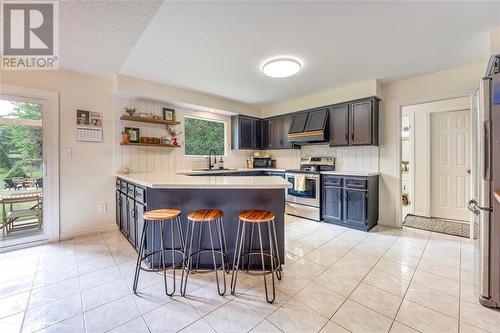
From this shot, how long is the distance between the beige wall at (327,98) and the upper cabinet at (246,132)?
0.42 meters

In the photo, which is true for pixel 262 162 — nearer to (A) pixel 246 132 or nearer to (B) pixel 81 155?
(A) pixel 246 132

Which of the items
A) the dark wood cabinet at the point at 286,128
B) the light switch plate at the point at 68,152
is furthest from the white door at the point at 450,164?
the light switch plate at the point at 68,152

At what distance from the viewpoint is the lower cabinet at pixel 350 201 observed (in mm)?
3494

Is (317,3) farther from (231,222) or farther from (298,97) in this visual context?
(298,97)

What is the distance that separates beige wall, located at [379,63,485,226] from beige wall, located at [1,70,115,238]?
4.60 metres

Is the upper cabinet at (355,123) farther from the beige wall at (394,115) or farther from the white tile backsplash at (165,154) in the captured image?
the white tile backsplash at (165,154)

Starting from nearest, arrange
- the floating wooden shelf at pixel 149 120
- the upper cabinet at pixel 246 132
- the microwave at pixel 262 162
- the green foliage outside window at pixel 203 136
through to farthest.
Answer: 1. the floating wooden shelf at pixel 149 120
2. the green foliage outside window at pixel 203 136
3. the upper cabinet at pixel 246 132
4. the microwave at pixel 262 162

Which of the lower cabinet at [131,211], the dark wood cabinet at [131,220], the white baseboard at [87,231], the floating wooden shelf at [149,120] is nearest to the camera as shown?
the lower cabinet at [131,211]

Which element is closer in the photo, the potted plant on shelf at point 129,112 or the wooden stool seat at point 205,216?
the wooden stool seat at point 205,216

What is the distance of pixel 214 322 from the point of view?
1577 millimetres

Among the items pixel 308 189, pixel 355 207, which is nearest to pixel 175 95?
pixel 308 189

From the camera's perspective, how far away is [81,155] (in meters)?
3.34

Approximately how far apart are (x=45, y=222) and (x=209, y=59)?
3.21 metres

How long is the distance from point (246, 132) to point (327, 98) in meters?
1.95
